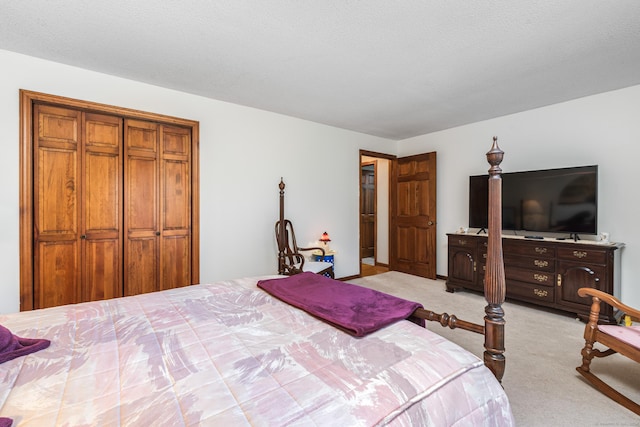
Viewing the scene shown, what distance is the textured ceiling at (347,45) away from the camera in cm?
192

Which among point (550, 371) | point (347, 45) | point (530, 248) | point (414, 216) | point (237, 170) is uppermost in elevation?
point (347, 45)

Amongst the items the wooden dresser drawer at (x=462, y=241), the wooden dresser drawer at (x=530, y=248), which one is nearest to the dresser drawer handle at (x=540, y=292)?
the wooden dresser drawer at (x=530, y=248)

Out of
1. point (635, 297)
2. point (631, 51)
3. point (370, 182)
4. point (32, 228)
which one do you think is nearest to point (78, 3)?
point (32, 228)

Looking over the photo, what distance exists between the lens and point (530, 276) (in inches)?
137

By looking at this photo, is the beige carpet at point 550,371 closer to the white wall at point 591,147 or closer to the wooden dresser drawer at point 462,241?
the wooden dresser drawer at point 462,241

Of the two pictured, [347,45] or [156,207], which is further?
[156,207]

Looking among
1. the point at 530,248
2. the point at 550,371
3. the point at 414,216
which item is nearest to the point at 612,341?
the point at 550,371

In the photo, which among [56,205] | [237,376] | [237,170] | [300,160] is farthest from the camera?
[300,160]

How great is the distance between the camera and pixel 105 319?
154 centimetres

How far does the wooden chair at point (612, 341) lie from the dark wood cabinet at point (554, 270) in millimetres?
1245

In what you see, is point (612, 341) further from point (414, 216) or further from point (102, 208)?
point (102, 208)

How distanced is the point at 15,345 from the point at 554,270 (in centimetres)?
443

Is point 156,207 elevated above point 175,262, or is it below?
above

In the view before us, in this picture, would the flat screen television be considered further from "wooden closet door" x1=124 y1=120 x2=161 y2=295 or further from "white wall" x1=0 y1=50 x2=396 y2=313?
"wooden closet door" x1=124 y1=120 x2=161 y2=295
